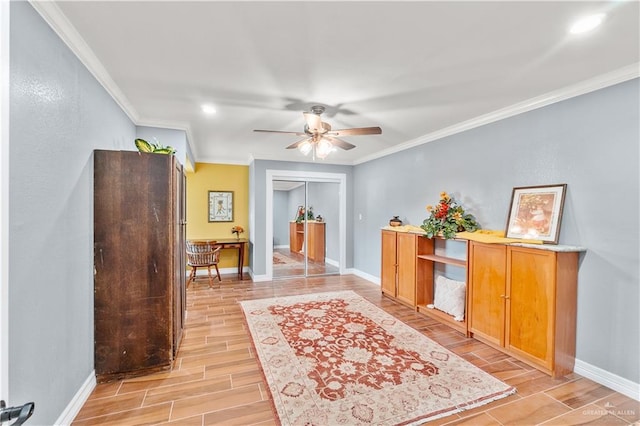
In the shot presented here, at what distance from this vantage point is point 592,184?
2.43 meters

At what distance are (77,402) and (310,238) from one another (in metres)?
4.63

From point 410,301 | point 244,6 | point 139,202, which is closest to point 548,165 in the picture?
point 410,301

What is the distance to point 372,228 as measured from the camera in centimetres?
573

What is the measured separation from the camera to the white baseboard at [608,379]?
85.5 inches

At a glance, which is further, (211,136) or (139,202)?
(211,136)

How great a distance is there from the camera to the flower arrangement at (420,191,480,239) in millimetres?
3488

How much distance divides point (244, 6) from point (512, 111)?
2892mm

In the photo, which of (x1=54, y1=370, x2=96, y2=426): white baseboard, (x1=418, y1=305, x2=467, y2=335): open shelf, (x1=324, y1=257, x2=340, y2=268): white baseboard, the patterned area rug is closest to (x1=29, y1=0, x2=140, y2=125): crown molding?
(x1=54, y1=370, x2=96, y2=426): white baseboard

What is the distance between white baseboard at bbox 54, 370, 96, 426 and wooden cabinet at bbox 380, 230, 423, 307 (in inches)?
139

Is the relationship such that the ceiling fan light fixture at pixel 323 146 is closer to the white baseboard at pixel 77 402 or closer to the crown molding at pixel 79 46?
the crown molding at pixel 79 46

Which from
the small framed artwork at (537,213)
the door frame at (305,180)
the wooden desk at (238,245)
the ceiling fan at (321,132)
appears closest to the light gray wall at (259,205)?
the door frame at (305,180)

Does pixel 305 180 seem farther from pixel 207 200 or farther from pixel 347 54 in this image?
pixel 347 54

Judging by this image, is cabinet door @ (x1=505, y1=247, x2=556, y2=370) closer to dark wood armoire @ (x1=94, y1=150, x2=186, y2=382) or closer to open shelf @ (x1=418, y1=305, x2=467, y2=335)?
open shelf @ (x1=418, y1=305, x2=467, y2=335)

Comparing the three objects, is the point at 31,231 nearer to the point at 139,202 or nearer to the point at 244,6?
the point at 139,202
